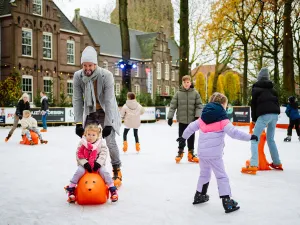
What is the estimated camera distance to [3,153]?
33.4ft

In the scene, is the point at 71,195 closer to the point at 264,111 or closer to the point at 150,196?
the point at 150,196

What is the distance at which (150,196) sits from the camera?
5246mm

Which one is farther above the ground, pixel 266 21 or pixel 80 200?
pixel 266 21

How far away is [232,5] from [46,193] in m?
26.0

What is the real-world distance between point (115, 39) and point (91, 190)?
1682 inches

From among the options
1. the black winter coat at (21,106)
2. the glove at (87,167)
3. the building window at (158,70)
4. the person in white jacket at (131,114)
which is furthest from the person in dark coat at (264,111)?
the building window at (158,70)

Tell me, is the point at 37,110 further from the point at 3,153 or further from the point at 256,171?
the point at 256,171

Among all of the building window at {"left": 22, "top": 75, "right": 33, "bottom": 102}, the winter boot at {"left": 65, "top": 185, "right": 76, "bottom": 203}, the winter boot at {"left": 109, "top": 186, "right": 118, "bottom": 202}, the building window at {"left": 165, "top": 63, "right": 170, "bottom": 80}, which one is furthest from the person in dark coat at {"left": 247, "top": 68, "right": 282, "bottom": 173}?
the building window at {"left": 165, "top": 63, "right": 170, "bottom": 80}

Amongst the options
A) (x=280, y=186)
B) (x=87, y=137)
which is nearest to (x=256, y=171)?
(x=280, y=186)

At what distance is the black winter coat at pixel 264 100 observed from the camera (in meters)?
7.04

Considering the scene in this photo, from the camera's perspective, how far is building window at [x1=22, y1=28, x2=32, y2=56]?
105ft

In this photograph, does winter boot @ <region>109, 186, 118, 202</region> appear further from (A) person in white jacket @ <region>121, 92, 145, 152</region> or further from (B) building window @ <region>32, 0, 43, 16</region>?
(B) building window @ <region>32, 0, 43, 16</region>

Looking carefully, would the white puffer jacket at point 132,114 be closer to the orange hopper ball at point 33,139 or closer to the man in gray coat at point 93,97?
the orange hopper ball at point 33,139

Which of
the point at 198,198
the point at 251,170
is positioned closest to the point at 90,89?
the point at 198,198
